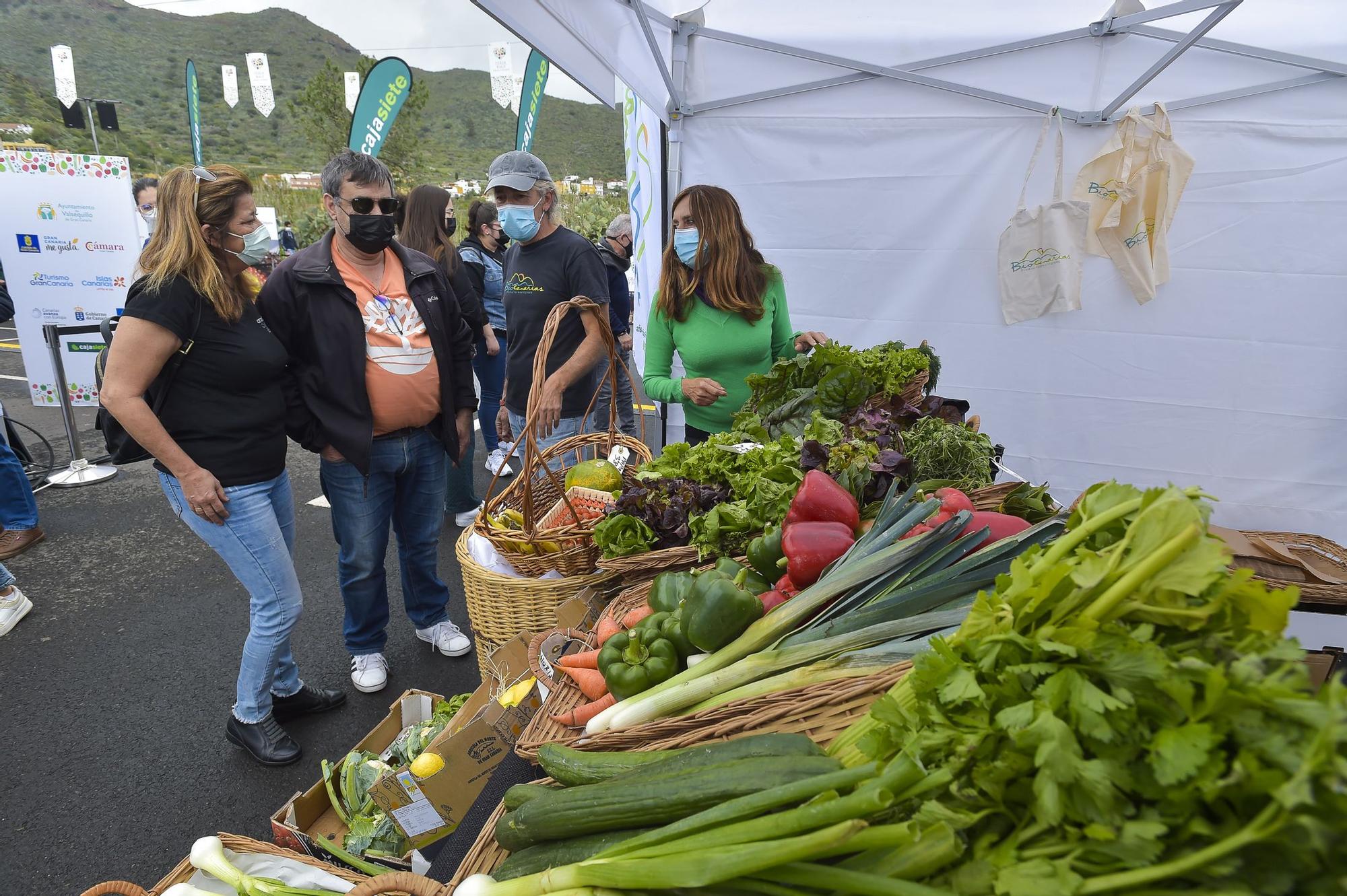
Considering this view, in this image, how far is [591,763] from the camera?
4.34 feet

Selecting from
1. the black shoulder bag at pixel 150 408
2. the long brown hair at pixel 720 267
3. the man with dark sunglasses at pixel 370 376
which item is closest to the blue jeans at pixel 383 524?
the man with dark sunglasses at pixel 370 376

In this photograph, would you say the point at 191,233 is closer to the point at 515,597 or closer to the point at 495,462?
the point at 515,597

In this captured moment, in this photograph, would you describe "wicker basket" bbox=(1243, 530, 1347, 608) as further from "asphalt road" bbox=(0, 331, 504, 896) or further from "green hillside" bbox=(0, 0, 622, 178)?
"green hillside" bbox=(0, 0, 622, 178)

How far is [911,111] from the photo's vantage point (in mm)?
4402

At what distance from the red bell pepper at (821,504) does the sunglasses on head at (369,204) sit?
6.75ft

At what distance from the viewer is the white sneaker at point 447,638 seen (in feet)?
12.0

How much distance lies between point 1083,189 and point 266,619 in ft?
16.2

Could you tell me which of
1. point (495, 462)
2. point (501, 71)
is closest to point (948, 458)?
point (495, 462)

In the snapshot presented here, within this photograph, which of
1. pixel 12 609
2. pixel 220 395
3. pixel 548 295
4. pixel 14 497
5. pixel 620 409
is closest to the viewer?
pixel 220 395

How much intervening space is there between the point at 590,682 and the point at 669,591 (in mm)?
311

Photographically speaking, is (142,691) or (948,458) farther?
(142,691)

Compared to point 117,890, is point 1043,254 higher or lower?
higher

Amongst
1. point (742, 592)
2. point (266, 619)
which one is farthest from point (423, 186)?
point (742, 592)

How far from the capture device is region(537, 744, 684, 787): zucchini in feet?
4.24
